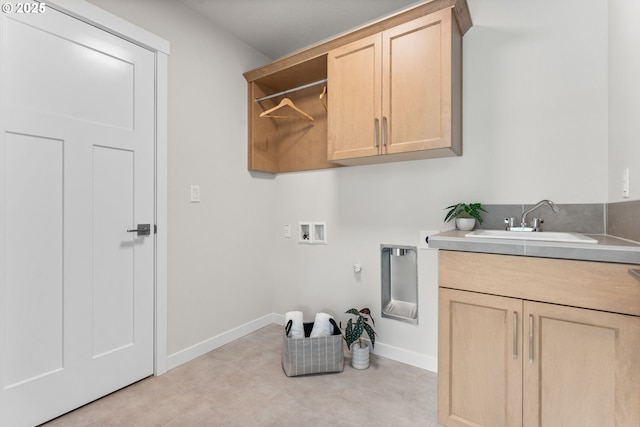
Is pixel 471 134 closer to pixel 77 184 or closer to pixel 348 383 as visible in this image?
pixel 348 383

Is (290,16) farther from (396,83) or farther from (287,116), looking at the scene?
(396,83)

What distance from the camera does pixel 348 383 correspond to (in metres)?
1.84

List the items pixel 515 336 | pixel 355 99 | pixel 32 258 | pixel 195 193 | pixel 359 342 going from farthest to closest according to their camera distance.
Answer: pixel 195 193 < pixel 359 342 < pixel 355 99 < pixel 32 258 < pixel 515 336

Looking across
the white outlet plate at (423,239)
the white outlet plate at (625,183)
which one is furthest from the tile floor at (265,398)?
the white outlet plate at (625,183)

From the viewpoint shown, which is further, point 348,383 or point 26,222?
point 348,383

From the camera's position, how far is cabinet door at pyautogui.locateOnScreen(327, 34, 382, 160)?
6.07ft

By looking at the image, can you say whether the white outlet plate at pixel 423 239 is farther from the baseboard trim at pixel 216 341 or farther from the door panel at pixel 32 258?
the door panel at pixel 32 258

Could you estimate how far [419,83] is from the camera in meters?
1.68

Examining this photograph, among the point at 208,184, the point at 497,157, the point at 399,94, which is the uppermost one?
the point at 399,94

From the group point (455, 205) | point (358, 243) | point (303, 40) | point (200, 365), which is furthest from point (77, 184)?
point (455, 205)

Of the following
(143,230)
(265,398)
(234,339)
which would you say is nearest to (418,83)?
(143,230)

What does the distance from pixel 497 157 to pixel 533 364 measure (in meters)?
1.13

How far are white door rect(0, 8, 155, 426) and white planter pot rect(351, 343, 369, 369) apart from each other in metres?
1.34

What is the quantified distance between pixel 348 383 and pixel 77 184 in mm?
1925
